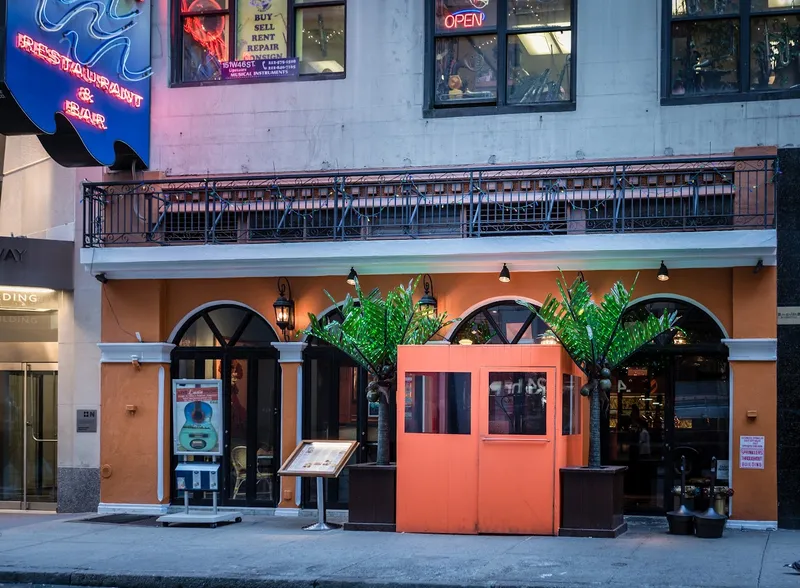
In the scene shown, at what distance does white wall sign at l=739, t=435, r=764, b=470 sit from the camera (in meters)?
15.6

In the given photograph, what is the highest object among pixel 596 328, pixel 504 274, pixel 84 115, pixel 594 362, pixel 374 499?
pixel 84 115

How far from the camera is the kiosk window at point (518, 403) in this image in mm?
14414

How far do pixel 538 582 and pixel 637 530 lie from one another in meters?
4.41

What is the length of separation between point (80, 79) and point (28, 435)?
6001mm

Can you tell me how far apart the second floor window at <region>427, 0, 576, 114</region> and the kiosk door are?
4.57m

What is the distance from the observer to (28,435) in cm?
1881

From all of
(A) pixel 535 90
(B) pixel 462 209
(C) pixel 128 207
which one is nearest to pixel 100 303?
(C) pixel 128 207

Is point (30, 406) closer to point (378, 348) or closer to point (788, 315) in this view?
point (378, 348)

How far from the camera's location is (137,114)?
17.9 m

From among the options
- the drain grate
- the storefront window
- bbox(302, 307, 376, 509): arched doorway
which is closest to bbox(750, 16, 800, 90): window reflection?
the storefront window

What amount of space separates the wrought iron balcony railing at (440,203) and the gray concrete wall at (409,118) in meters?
0.36

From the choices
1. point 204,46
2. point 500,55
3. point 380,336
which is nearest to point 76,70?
point 204,46

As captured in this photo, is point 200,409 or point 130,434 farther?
point 130,434

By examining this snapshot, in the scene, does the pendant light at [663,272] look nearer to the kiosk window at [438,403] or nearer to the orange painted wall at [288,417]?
the kiosk window at [438,403]
